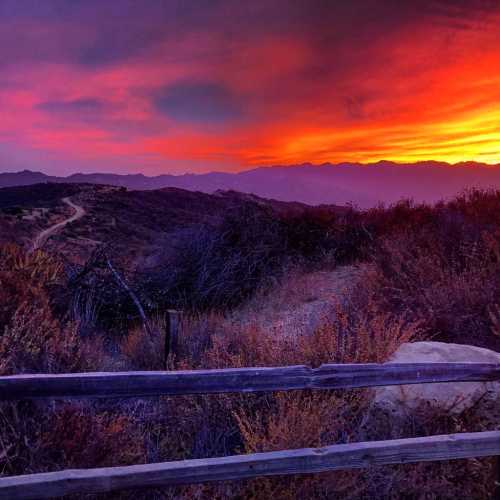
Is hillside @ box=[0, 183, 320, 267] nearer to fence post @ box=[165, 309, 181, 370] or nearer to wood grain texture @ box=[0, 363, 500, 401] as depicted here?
fence post @ box=[165, 309, 181, 370]

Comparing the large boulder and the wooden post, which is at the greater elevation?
the large boulder

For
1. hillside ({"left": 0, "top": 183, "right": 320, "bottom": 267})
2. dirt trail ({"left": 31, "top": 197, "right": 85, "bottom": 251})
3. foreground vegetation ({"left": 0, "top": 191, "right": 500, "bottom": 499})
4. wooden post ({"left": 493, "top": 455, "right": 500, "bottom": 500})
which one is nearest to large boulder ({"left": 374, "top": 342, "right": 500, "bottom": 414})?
foreground vegetation ({"left": 0, "top": 191, "right": 500, "bottom": 499})

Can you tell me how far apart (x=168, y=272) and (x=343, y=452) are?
8718mm

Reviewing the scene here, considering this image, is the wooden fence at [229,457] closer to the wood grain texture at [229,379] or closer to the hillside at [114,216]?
the wood grain texture at [229,379]

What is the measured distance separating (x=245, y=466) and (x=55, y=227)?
61.1 ft

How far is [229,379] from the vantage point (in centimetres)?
249

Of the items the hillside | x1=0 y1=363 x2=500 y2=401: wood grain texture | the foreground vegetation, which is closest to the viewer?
x1=0 y1=363 x2=500 y2=401: wood grain texture

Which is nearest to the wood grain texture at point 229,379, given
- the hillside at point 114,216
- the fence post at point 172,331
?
the fence post at point 172,331

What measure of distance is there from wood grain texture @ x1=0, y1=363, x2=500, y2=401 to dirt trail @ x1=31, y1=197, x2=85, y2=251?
11.2 metres

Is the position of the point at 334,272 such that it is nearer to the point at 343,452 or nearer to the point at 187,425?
the point at 187,425

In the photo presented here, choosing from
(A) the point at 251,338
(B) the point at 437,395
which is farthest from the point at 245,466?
(A) the point at 251,338

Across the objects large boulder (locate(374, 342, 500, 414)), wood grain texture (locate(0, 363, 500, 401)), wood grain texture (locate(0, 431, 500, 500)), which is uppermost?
wood grain texture (locate(0, 363, 500, 401))

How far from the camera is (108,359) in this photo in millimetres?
6340

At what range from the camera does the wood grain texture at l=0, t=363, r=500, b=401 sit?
2.29 metres
